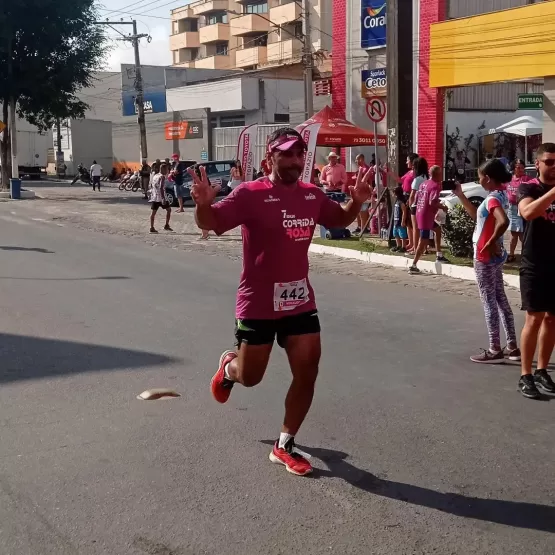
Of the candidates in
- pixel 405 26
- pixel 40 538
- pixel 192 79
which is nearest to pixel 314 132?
pixel 405 26

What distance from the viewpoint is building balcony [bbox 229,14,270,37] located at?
6838cm

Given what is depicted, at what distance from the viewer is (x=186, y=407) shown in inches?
225

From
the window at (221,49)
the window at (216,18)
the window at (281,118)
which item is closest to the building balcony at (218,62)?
the window at (221,49)

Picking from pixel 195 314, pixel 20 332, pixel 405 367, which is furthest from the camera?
pixel 195 314

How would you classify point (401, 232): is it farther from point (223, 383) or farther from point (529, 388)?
point (223, 383)

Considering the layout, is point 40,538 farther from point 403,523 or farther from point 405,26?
point 405,26

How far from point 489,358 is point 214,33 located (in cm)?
7138

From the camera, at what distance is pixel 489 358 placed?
7.11 metres

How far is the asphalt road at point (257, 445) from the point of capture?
12.3 feet

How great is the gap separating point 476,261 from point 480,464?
274 centimetres

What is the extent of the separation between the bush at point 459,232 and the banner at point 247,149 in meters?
7.98

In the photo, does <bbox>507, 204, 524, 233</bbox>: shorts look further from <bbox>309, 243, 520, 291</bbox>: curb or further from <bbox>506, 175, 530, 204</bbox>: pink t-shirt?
<bbox>309, 243, 520, 291</bbox>: curb

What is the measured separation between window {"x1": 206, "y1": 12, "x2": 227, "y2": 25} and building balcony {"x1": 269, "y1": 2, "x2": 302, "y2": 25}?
10.6 metres

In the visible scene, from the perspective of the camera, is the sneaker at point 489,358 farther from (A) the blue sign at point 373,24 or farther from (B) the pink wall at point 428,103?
(A) the blue sign at point 373,24
